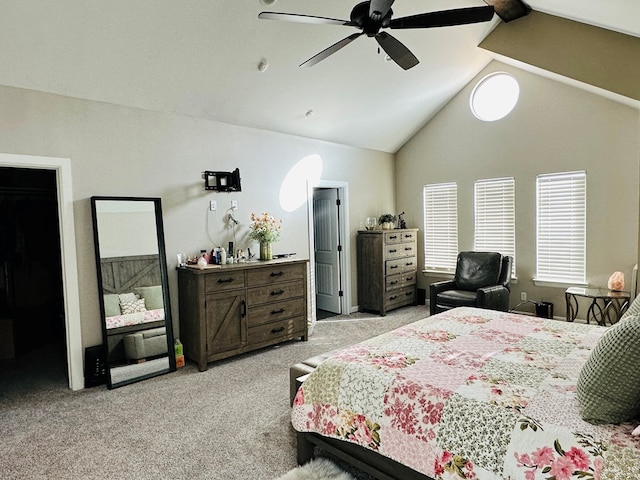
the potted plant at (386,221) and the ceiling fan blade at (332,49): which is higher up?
the ceiling fan blade at (332,49)

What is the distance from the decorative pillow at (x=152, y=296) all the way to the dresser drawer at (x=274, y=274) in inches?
36.0

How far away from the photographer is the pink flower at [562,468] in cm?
133

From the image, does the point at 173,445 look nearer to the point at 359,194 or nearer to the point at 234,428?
the point at 234,428

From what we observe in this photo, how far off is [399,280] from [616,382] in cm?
479

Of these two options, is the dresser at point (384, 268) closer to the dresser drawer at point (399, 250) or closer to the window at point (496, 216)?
the dresser drawer at point (399, 250)

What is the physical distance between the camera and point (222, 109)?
4.37 metres

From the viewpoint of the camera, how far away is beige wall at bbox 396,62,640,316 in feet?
15.3

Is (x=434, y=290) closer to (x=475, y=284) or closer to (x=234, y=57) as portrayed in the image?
(x=475, y=284)

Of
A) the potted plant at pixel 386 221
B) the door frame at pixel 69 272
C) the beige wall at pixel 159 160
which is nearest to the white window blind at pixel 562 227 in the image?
the potted plant at pixel 386 221

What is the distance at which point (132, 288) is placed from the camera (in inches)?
149

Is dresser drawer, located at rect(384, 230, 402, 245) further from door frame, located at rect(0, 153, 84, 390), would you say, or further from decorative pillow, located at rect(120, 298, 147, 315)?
door frame, located at rect(0, 153, 84, 390)

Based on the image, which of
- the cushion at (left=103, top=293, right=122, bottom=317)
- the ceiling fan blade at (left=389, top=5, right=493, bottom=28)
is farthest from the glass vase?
the ceiling fan blade at (left=389, top=5, right=493, bottom=28)

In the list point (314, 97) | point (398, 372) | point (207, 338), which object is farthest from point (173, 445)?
point (314, 97)

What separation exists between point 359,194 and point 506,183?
7.26 feet
